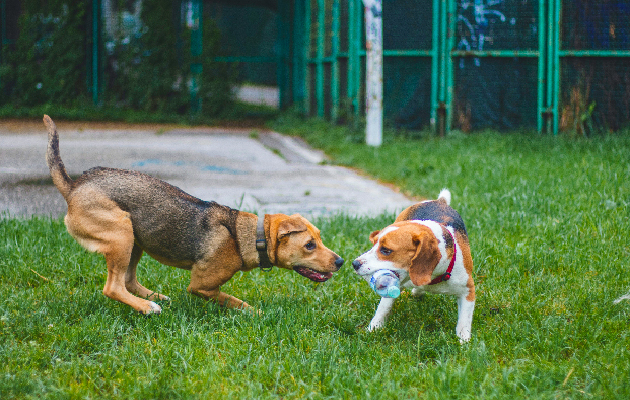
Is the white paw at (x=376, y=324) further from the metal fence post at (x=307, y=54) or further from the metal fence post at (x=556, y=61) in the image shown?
the metal fence post at (x=307, y=54)

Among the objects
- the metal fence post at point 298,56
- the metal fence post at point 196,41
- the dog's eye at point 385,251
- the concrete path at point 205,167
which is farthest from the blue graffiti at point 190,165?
the metal fence post at point 298,56

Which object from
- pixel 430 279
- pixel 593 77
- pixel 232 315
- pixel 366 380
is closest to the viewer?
pixel 366 380

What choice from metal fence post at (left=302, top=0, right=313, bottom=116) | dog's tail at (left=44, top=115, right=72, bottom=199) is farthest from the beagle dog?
metal fence post at (left=302, top=0, right=313, bottom=116)

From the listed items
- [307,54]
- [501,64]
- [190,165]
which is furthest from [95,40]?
[501,64]

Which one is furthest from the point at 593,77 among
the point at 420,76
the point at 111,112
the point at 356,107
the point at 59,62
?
the point at 59,62

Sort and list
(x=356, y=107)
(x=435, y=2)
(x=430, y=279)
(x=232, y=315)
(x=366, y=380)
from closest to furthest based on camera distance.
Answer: (x=366, y=380) < (x=430, y=279) < (x=232, y=315) < (x=435, y=2) < (x=356, y=107)

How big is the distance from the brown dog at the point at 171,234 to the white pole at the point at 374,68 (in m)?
6.62

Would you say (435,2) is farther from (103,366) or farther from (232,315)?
(103,366)

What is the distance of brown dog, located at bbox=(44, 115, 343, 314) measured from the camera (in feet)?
13.0

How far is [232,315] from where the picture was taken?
399 centimetres

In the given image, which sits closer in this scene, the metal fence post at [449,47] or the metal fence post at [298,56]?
the metal fence post at [449,47]

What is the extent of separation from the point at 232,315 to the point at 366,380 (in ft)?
3.81

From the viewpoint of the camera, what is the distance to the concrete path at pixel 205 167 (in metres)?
7.02

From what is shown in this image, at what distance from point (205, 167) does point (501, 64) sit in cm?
509
